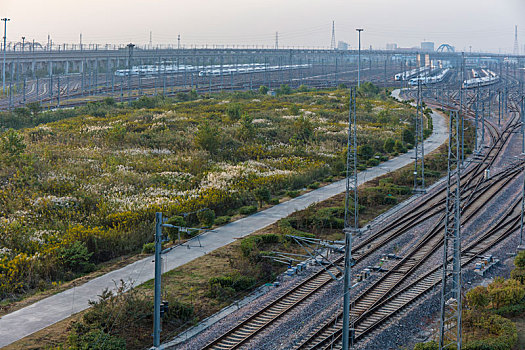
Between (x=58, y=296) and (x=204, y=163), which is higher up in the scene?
(x=204, y=163)

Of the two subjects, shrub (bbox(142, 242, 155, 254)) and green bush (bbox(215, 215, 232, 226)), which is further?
green bush (bbox(215, 215, 232, 226))

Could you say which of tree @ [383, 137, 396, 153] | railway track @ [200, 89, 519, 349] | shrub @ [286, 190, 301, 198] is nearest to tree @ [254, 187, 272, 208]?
shrub @ [286, 190, 301, 198]

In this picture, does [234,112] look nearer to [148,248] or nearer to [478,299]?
[148,248]

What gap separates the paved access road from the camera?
20766 mm

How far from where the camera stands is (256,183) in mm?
42375

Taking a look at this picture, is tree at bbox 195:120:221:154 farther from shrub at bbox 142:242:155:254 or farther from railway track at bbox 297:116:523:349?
shrub at bbox 142:242:155:254

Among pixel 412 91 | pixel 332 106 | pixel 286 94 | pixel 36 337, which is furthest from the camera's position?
pixel 412 91

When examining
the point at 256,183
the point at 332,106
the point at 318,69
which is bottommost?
the point at 256,183

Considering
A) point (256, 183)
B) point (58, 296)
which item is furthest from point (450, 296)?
point (256, 183)

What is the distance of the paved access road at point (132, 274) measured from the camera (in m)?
20.8

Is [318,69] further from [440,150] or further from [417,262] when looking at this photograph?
[417,262]

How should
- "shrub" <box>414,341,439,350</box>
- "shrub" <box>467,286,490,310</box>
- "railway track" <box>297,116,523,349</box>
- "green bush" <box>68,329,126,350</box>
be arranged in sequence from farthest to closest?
1. "shrub" <box>467,286,490,310</box>
2. "railway track" <box>297,116,523,349</box>
3. "green bush" <box>68,329,126,350</box>
4. "shrub" <box>414,341,439,350</box>

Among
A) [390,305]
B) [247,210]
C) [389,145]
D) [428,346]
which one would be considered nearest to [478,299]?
[390,305]

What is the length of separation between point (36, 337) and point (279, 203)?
21.6 m
